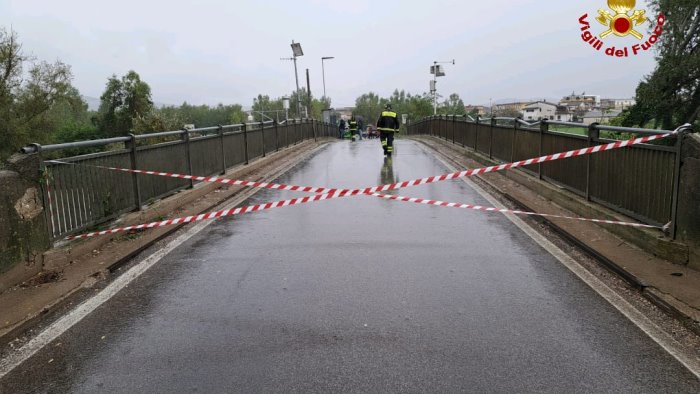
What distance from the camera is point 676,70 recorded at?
44.7m

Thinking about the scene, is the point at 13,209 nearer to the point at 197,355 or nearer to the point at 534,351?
the point at 197,355

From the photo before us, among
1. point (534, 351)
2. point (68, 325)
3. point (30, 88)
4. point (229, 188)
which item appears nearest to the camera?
point (534, 351)

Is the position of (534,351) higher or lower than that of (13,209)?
lower

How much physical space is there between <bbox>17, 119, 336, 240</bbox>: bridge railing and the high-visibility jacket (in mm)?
6155

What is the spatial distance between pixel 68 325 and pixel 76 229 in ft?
7.90

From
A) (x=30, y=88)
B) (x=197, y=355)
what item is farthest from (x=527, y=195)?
(x=30, y=88)

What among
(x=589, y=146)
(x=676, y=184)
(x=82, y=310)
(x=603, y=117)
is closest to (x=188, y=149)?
(x=82, y=310)

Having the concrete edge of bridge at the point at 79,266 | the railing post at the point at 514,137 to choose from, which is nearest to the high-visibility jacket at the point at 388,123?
the railing post at the point at 514,137

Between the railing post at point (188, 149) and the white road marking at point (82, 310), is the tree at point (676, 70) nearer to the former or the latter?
the railing post at point (188, 149)

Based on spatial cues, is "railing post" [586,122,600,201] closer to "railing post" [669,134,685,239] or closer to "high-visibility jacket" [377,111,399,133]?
"railing post" [669,134,685,239]

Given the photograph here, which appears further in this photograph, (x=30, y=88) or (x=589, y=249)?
(x=30, y=88)

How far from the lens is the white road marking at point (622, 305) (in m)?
3.84

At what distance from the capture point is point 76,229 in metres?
6.71

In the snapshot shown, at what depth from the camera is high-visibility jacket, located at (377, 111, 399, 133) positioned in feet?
60.4
